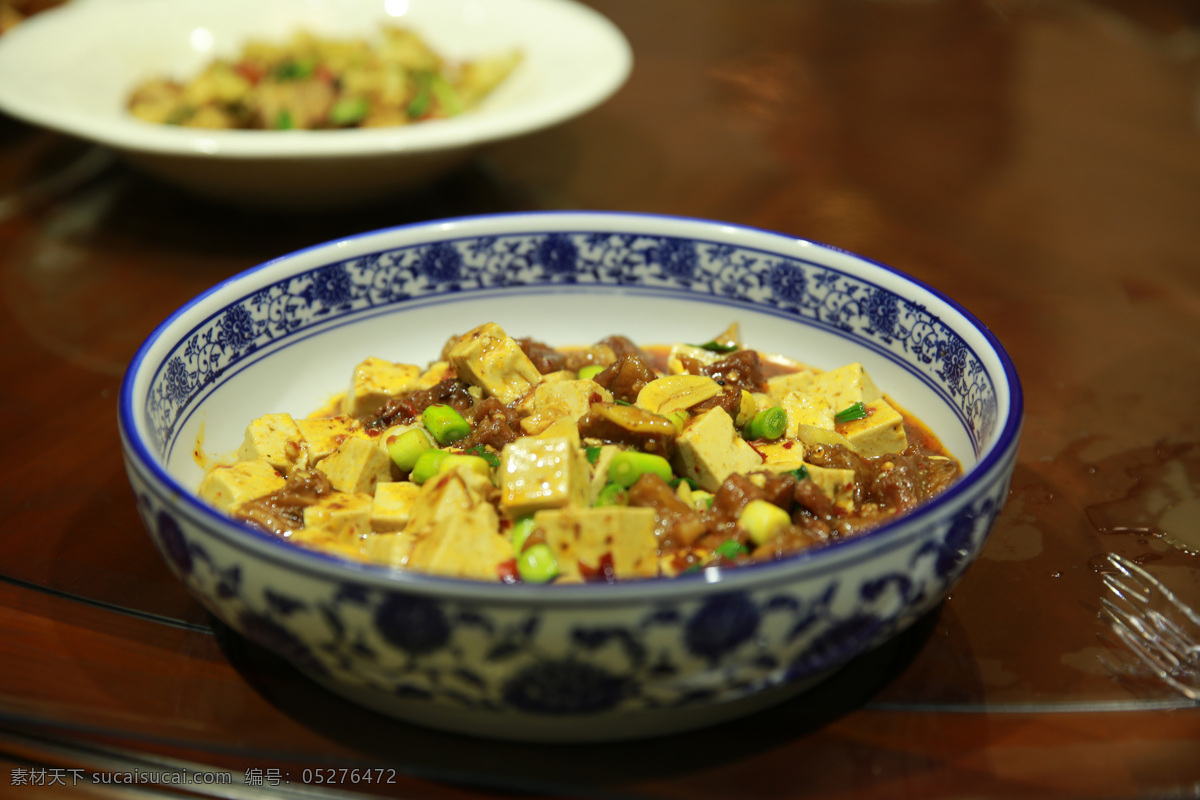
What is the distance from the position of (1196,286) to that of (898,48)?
267cm

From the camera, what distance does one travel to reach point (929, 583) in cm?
133

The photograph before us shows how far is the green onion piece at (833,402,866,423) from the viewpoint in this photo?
6.51 feet

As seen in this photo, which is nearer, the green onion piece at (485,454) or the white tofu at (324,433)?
the green onion piece at (485,454)

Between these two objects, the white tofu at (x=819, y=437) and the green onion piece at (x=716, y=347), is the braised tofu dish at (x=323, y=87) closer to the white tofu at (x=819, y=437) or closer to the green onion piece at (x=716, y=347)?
the green onion piece at (x=716, y=347)

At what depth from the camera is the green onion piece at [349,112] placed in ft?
11.2

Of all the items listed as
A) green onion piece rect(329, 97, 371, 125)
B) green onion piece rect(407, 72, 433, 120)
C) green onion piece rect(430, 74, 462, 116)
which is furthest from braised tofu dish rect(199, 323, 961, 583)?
green onion piece rect(430, 74, 462, 116)

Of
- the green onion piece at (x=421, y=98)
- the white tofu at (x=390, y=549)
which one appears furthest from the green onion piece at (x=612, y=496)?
the green onion piece at (x=421, y=98)

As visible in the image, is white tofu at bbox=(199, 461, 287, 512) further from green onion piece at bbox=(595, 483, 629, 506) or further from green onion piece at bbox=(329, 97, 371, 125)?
green onion piece at bbox=(329, 97, 371, 125)

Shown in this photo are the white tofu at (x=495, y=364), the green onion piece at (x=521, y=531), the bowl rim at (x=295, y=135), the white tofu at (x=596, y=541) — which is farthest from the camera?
the bowl rim at (x=295, y=135)

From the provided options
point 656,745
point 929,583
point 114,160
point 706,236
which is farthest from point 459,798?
point 114,160

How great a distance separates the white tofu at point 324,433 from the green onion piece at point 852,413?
97cm

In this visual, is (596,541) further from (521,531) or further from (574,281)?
(574,281)

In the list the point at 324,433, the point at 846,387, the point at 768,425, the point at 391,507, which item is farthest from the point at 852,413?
the point at 324,433

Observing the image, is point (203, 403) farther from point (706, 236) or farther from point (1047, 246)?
point (1047, 246)
